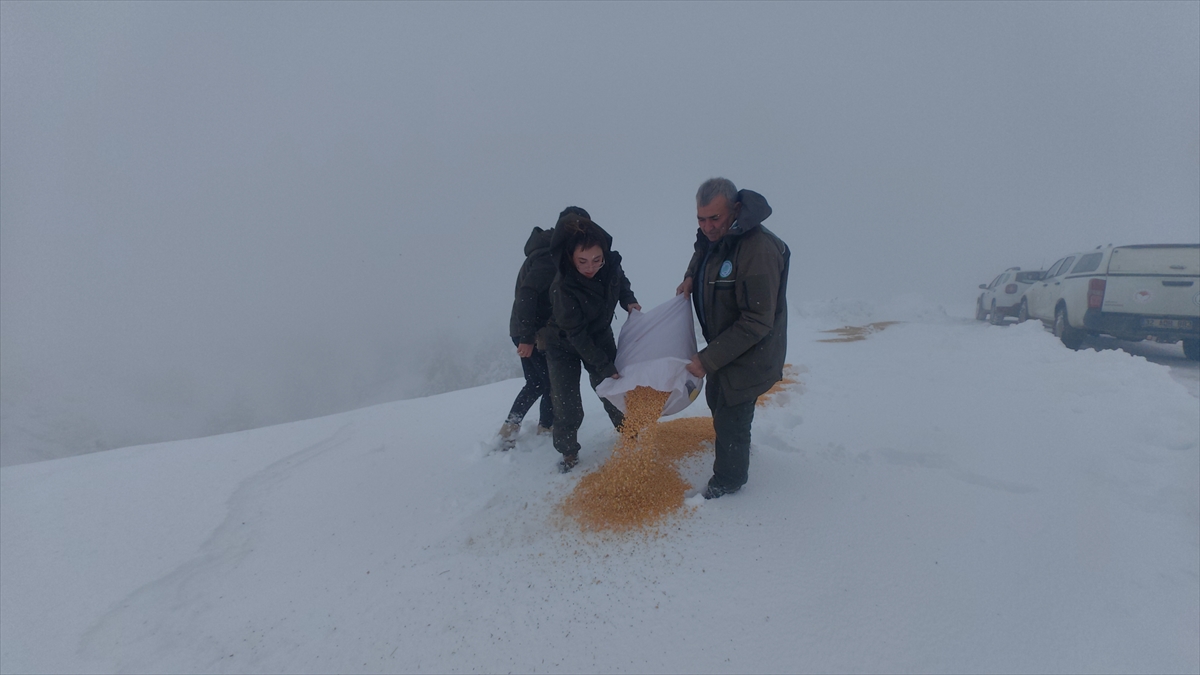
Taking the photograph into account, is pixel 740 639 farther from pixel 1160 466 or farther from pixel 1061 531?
pixel 1160 466

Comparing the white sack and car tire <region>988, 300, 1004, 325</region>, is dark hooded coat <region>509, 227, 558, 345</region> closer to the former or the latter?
the white sack

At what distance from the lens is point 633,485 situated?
109 inches

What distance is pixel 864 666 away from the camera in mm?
1724

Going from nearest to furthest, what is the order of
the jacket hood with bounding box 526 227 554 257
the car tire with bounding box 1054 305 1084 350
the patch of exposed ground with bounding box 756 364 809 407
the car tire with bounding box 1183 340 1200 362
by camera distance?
the jacket hood with bounding box 526 227 554 257 < the patch of exposed ground with bounding box 756 364 809 407 < the car tire with bounding box 1183 340 1200 362 < the car tire with bounding box 1054 305 1084 350

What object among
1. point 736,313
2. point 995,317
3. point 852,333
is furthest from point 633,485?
point 995,317

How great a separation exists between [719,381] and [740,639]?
4.02 ft

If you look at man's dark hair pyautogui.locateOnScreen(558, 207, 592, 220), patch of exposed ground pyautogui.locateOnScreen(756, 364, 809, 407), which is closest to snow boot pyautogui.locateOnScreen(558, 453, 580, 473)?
man's dark hair pyautogui.locateOnScreen(558, 207, 592, 220)

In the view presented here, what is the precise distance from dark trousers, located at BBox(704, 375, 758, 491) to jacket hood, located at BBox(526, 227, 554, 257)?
140 cm

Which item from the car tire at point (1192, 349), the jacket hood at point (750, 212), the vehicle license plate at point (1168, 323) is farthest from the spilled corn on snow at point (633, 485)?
the car tire at point (1192, 349)

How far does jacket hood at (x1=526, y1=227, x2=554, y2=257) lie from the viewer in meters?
3.18

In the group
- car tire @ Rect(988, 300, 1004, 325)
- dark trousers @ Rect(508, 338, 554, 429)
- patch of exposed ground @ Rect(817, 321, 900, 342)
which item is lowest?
car tire @ Rect(988, 300, 1004, 325)

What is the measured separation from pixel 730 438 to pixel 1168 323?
747 centimetres

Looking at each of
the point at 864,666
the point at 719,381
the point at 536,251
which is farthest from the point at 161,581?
the point at 864,666

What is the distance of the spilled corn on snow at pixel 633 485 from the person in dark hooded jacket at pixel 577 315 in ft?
0.66
